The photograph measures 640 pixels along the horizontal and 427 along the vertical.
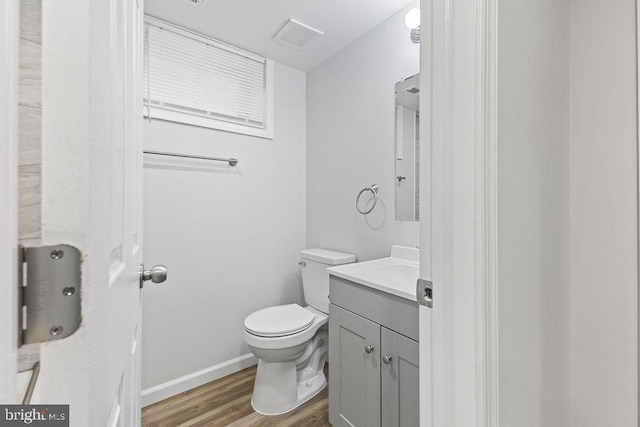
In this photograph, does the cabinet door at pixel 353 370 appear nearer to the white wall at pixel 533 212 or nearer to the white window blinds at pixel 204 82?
the white wall at pixel 533 212

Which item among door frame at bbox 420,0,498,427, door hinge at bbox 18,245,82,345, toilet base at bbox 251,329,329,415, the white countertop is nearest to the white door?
door hinge at bbox 18,245,82,345

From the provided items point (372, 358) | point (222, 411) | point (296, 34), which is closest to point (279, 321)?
point (222, 411)

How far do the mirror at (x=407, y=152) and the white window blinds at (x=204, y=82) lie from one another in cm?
99

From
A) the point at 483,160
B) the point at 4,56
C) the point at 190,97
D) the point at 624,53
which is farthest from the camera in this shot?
the point at 190,97

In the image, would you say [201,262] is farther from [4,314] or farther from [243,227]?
[4,314]

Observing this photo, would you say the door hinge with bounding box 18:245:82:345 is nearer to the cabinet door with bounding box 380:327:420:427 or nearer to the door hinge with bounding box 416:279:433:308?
the door hinge with bounding box 416:279:433:308

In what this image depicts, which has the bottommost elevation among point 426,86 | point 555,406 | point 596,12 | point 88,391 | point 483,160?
point 555,406

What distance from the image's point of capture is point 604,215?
98 cm

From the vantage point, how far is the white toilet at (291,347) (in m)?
1.62

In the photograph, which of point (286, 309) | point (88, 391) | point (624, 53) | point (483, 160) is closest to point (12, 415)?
point (88, 391)

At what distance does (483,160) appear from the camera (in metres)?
0.64

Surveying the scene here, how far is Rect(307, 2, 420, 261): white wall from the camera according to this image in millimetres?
1773

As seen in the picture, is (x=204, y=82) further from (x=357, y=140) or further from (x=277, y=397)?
(x=277, y=397)

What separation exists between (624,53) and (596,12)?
18cm
